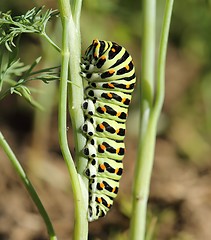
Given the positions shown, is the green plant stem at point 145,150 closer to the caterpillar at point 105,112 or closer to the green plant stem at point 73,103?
the caterpillar at point 105,112

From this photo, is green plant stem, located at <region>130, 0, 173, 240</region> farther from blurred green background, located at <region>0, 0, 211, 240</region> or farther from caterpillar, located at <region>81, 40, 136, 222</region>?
blurred green background, located at <region>0, 0, 211, 240</region>

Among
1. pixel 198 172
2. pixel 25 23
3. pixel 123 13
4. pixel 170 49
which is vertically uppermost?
pixel 25 23

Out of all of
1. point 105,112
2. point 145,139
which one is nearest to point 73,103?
point 105,112

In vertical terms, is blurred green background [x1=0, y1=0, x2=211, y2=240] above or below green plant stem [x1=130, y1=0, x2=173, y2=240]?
below

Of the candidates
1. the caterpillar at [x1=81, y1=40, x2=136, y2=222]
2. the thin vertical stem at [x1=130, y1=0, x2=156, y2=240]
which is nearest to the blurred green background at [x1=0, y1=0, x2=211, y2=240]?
the thin vertical stem at [x1=130, y1=0, x2=156, y2=240]

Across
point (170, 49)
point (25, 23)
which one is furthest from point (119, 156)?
point (170, 49)

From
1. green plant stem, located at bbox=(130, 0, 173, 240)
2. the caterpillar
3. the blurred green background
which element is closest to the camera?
the caterpillar

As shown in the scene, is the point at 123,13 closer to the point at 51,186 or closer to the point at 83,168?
the point at 51,186
